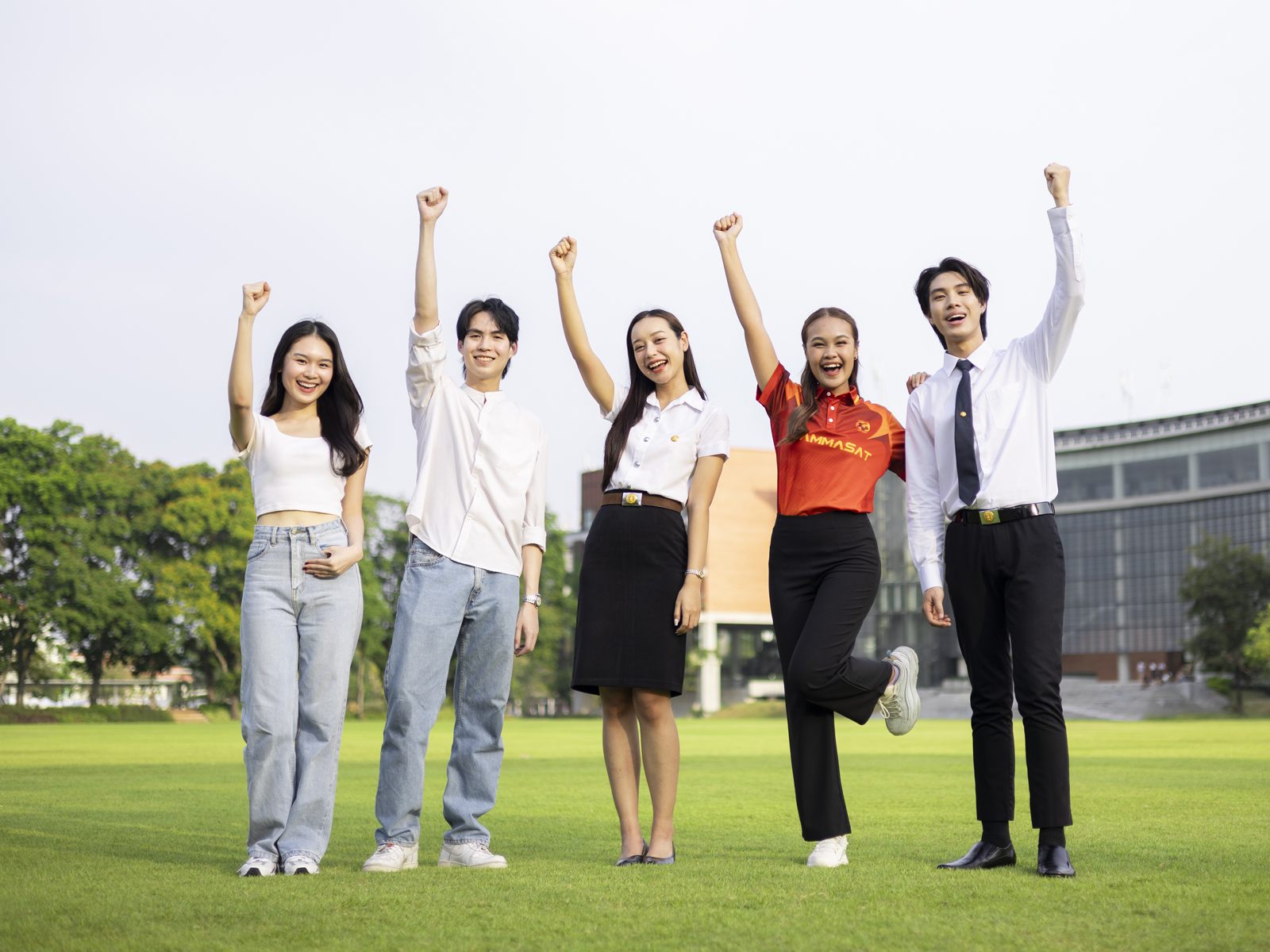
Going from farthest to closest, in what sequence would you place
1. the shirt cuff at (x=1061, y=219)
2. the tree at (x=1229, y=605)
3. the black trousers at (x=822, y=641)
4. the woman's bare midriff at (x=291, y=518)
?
the tree at (x=1229, y=605), the woman's bare midriff at (x=291, y=518), the black trousers at (x=822, y=641), the shirt cuff at (x=1061, y=219)

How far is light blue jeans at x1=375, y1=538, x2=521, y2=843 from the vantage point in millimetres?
5137

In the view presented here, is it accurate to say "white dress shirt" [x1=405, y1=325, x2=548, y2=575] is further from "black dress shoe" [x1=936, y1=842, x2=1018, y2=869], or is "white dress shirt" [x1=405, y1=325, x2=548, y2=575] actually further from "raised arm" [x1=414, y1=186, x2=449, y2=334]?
"black dress shoe" [x1=936, y1=842, x2=1018, y2=869]

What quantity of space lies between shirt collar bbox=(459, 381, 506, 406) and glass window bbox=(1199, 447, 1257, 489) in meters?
79.9

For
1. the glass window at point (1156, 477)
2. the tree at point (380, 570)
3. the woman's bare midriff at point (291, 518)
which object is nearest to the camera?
the woman's bare midriff at point (291, 518)

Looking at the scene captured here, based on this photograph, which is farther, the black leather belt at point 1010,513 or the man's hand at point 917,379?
the man's hand at point 917,379

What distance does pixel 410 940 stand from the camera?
3.48 m

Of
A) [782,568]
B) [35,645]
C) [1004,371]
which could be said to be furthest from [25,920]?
[35,645]

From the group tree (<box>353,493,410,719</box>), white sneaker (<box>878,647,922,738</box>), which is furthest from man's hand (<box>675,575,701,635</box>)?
tree (<box>353,493,410,719</box>)

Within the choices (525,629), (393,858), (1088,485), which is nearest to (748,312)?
(525,629)

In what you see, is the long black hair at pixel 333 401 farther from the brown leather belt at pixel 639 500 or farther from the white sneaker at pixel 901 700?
the white sneaker at pixel 901 700

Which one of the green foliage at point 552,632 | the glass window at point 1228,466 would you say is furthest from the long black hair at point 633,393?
the glass window at point 1228,466

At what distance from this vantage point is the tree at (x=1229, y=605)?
54.4m

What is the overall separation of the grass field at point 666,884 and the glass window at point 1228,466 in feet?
242

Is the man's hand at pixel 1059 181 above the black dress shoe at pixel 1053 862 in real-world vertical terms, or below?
above
